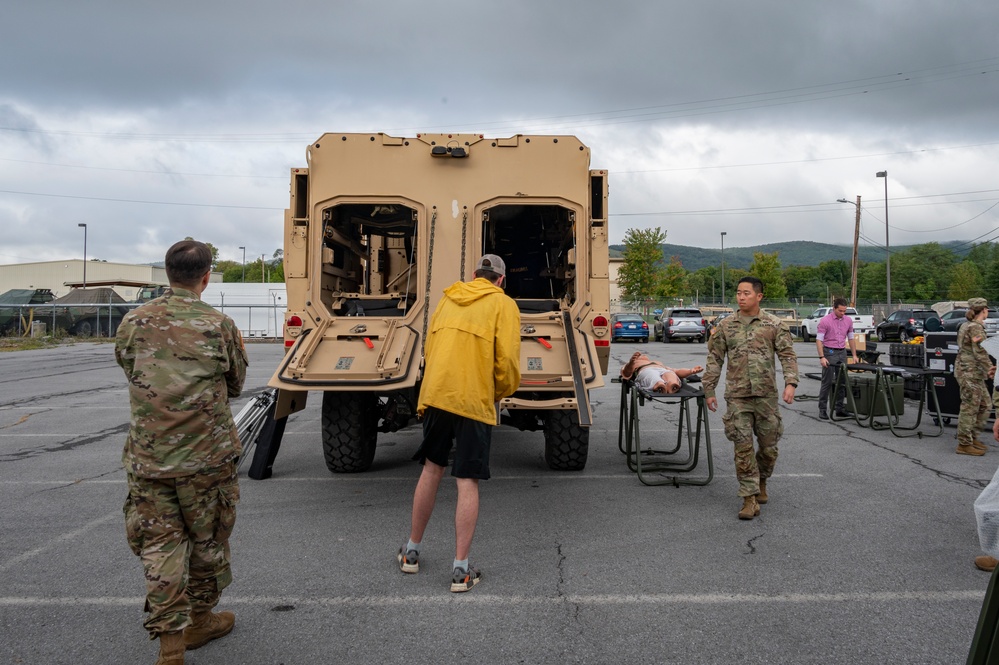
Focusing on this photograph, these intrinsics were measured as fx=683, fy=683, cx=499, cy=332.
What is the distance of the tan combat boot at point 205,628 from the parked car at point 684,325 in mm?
28124

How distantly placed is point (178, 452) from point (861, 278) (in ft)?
338

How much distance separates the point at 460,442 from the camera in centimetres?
387

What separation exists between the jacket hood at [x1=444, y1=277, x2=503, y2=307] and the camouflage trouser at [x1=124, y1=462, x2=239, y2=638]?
1539 mm

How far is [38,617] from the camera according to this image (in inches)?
136

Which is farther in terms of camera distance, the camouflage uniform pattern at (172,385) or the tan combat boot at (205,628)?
the tan combat boot at (205,628)

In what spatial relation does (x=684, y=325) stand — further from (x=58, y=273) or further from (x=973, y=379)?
(x=58, y=273)

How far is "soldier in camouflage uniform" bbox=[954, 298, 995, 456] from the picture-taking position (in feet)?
24.6

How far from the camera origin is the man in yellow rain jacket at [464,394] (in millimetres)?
3814

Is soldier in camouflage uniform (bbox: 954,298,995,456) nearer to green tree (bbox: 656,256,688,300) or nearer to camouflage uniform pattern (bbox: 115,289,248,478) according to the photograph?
camouflage uniform pattern (bbox: 115,289,248,478)

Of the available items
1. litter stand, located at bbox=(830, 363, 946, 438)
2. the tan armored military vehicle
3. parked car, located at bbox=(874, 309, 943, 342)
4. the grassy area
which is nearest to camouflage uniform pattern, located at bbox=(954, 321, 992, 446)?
litter stand, located at bbox=(830, 363, 946, 438)

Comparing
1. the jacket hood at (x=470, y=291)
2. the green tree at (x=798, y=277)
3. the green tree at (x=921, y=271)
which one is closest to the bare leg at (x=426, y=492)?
the jacket hood at (x=470, y=291)

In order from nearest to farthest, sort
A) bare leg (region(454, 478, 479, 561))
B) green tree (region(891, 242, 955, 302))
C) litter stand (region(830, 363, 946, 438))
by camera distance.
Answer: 1. bare leg (region(454, 478, 479, 561))
2. litter stand (region(830, 363, 946, 438))
3. green tree (region(891, 242, 955, 302))

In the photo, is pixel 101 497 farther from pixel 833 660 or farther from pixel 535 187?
pixel 833 660

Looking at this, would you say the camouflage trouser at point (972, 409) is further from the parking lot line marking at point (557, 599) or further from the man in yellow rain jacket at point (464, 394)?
the man in yellow rain jacket at point (464, 394)
